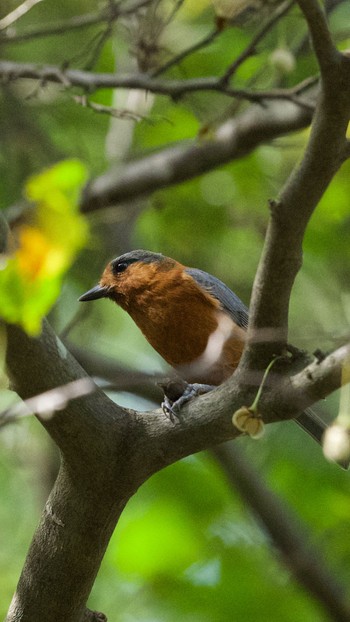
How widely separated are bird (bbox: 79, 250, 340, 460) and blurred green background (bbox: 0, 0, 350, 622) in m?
0.39

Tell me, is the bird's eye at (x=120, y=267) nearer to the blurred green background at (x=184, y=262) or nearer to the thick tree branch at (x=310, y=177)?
Result: the blurred green background at (x=184, y=262)

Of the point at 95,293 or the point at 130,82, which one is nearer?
the point at 130,82

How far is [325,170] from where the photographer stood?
9.58 feet

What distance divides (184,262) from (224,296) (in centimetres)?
179

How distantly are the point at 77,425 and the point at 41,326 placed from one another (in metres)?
0.42

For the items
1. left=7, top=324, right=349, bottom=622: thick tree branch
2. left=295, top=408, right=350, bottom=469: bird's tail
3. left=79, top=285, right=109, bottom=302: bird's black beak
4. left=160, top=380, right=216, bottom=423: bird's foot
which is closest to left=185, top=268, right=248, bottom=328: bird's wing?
left=79, top=285, right=109, bottom=302: bird's black beak

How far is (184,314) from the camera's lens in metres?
5.43

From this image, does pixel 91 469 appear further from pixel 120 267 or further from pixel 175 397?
pixel 120 267

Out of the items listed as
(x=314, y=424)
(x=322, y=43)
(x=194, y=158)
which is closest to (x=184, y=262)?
(x=194, y=158)

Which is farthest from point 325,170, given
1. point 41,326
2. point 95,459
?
point 95,459

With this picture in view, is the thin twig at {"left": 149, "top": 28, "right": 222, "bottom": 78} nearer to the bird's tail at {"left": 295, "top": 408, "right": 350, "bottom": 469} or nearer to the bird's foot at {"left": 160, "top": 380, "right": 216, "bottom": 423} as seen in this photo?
the bird's foot at {"left": 160, "top": 380, "right": 216, "bottom": 423}

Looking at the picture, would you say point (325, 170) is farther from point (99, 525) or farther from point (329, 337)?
point (99, 525)

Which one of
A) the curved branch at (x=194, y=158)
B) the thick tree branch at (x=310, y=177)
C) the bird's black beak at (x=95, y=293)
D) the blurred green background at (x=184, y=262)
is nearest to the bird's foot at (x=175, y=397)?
the thick tree branch at (x=310, y=177)

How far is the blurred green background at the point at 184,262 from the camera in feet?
17.4
